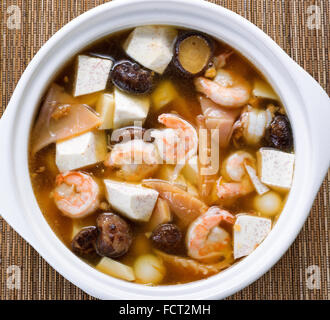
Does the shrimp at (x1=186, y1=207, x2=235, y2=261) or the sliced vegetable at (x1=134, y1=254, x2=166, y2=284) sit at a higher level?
the shrimp at (x1=186, y1=207, x2=235, y2=261)

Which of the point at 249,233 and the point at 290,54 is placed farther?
the point at 290,54

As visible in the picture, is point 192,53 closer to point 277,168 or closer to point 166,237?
point 277,168

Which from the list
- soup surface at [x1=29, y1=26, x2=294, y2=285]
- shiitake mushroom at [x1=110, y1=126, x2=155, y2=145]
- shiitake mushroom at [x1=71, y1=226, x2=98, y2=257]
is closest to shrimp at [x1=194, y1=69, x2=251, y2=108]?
soup surface at [x1=29, y1=26, x2=294, y2=285]

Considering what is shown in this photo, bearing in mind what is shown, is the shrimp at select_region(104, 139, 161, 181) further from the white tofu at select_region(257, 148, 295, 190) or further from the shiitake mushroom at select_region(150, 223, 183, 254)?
the white tofu at select_region(257, 148, 295, 190)

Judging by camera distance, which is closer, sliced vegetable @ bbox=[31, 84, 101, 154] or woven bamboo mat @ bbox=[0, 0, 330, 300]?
sliced vegetable @ bbox=[31, 84, 101, 154]

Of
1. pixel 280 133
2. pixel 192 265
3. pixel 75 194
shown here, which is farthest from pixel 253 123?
pixel 75 194

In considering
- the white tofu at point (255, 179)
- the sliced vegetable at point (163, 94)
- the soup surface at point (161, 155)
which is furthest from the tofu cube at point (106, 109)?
the white tofu at point (255, 179)

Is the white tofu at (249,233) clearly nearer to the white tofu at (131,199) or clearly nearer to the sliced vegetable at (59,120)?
the white tofu at (131,199)
